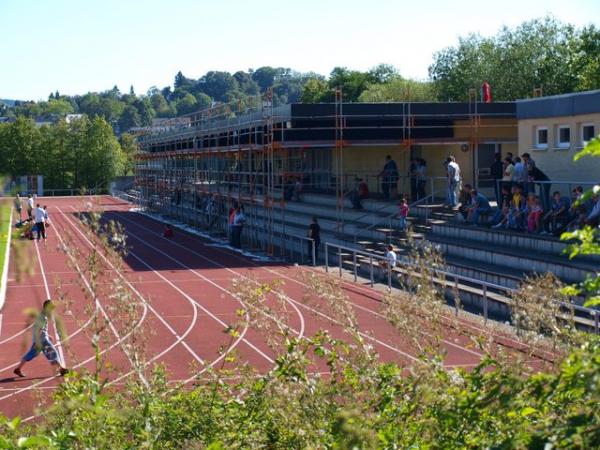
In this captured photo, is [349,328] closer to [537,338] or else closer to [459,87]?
[537,338]

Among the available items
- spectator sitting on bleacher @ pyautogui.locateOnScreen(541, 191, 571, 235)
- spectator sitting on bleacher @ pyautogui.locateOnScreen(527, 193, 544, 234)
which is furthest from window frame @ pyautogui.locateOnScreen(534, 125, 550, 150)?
spectator sitting on bleacher @ pyautogui.locateOnScreen(541, 191, 571, 235)

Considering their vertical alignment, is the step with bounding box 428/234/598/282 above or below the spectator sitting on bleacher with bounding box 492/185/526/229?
below

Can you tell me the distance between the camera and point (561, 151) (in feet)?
87.1

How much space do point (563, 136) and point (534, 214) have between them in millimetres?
4328

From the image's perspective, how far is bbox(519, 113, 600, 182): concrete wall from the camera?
25203mm

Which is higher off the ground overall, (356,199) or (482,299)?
(356,199)

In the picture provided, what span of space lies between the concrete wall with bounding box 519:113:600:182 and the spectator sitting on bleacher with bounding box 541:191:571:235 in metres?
2.66

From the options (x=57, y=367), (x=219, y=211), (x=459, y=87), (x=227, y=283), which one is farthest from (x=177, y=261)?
(x=459, y=87)

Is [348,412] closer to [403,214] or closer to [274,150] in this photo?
[403,214]

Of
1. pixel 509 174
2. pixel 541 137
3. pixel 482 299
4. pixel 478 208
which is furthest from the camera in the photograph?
pixel 541 137

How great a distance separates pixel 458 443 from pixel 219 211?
3616 centimetres

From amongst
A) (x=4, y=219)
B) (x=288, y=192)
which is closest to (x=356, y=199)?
(x=288, y=192)

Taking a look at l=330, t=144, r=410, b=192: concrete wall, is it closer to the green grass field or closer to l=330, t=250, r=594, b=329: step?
l=330, t=250, r=594, b=329: step

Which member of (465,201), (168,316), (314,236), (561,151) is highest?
(561,151)
